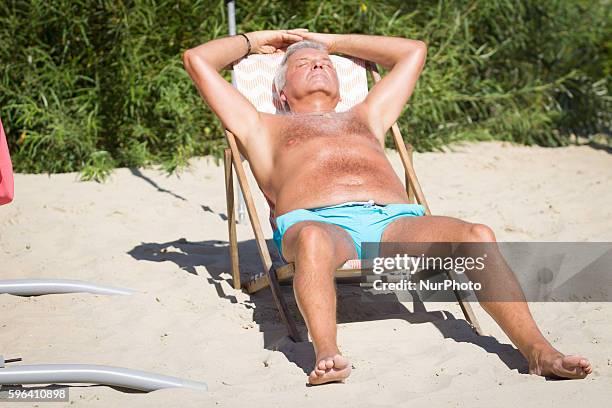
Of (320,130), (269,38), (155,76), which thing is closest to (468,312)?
(320,130)

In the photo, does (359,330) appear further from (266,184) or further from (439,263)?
(266,184)

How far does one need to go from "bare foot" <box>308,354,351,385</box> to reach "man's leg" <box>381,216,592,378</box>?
2.01ft

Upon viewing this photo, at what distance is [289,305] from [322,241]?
40.4 inches

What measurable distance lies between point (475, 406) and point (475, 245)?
2.21 feet

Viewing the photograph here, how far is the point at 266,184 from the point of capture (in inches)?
165

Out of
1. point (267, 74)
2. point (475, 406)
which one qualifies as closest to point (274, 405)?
point (475, 406)

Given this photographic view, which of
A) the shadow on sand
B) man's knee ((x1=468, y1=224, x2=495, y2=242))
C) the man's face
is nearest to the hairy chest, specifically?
the man's face

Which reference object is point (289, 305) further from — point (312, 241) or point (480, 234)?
point (480, 234)

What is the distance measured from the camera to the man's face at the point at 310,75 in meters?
4.39

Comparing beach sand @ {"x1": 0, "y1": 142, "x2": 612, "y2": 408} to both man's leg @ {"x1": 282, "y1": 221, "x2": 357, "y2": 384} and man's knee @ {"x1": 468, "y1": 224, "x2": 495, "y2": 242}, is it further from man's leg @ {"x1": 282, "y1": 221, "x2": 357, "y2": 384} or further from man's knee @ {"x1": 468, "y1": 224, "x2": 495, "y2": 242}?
man's knee @ {"x1": 468, "y1": 224, "x2": 495, "y2": 242}

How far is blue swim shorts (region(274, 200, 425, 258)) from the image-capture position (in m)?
3.79

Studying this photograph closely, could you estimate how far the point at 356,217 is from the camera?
3.81 m

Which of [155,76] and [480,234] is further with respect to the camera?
[155,76]

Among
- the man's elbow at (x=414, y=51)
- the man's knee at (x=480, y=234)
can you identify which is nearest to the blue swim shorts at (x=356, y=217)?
the man's knee at (x=480, y=234)
